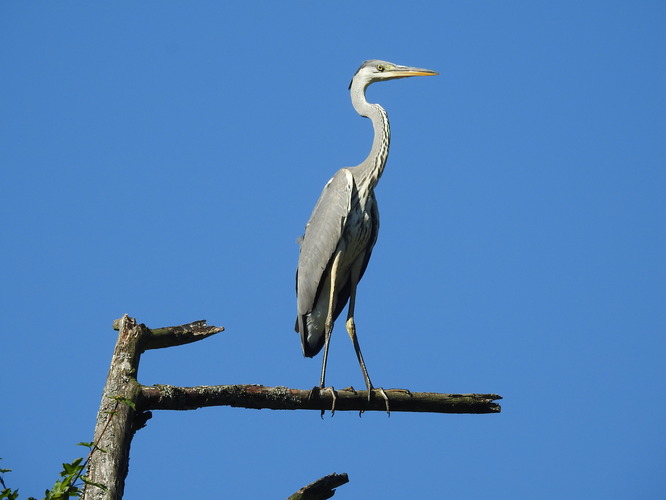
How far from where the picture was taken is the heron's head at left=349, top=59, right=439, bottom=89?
27.4ft

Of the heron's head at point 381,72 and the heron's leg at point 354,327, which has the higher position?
the heron's head at point 381,72

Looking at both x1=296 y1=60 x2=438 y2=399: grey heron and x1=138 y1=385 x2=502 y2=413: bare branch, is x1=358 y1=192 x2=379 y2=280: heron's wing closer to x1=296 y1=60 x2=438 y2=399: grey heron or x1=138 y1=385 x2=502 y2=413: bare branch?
x1=296 y1=60 x2=438 y2=399: grey heron

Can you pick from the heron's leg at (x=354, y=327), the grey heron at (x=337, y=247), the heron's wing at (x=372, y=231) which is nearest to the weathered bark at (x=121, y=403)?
the heron's leg at (x=354, y=327)

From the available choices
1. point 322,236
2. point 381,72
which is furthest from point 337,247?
point 381,72

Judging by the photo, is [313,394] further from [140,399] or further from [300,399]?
[140,399]

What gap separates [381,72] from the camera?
838cm

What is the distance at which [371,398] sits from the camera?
18.5ft

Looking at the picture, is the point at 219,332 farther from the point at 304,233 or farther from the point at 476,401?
the point at 304,233

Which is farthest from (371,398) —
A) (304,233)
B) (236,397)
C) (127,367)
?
(304,233)

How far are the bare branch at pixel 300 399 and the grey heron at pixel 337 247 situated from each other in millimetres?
1477

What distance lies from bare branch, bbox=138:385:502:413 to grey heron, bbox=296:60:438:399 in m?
1.48

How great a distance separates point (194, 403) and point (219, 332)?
1.50ft

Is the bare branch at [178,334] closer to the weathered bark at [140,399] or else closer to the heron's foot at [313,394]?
the weathered bark at [140,399]

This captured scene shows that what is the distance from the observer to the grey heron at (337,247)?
7242mm
